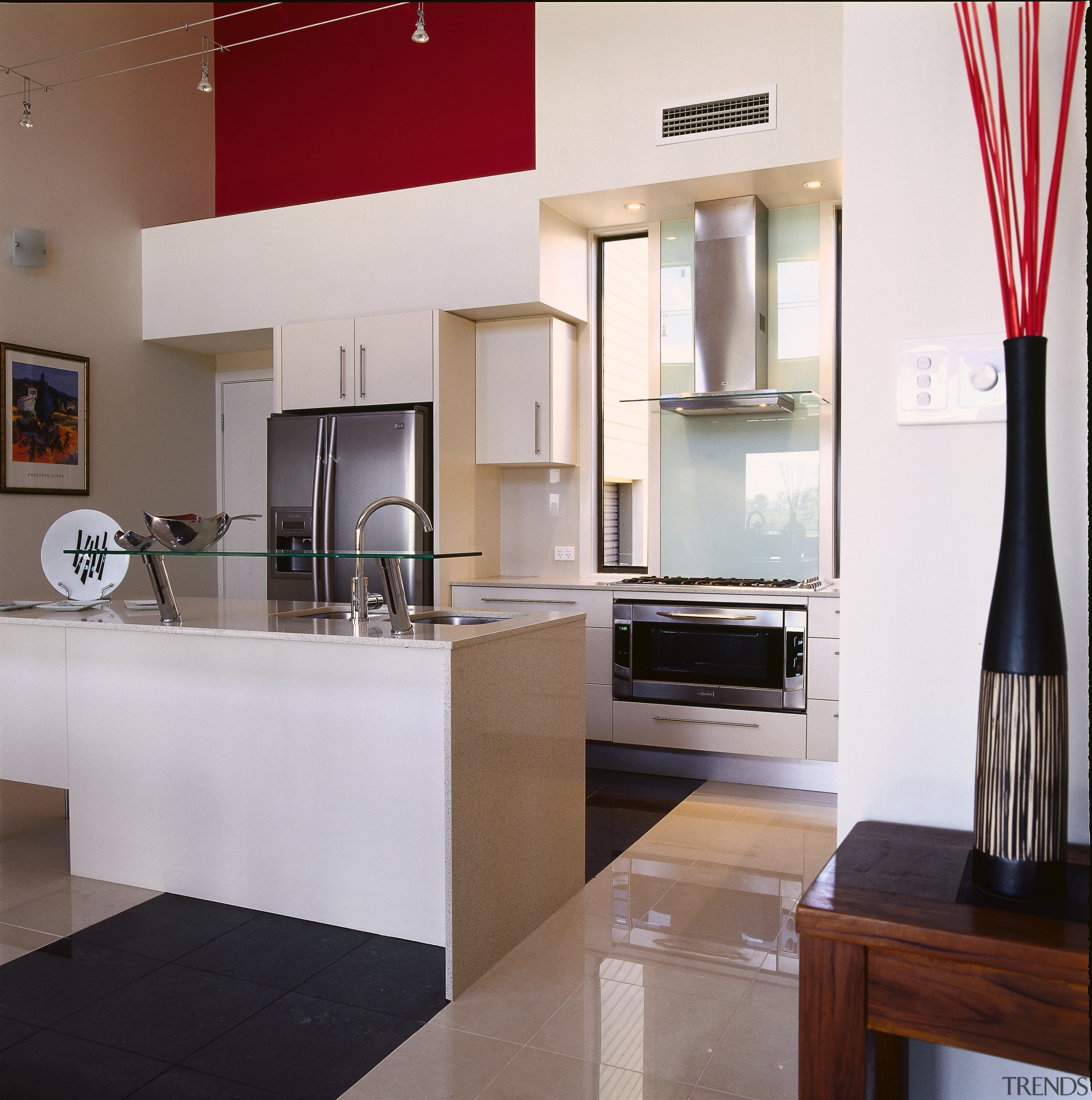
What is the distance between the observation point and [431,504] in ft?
14.8

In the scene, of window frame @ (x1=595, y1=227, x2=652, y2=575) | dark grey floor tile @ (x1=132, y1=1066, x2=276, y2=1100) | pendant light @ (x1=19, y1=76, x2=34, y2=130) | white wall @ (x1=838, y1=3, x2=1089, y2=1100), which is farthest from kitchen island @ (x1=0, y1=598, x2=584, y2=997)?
pendant light @ (x1=19, y1=76, x2=34, y2=130)

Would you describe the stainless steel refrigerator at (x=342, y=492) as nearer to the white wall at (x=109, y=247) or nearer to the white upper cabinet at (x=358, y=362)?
the white upper cabinet at (x=358, y=362)

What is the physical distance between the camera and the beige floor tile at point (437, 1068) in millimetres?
1793

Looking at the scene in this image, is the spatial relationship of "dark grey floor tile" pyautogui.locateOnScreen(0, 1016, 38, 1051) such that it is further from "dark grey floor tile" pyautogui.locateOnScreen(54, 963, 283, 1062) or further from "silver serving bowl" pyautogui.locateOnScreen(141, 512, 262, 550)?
"silver serving bowl" pyautogui.locateOnScreen(141, 512, 262, 550)

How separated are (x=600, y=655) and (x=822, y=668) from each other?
98 cm

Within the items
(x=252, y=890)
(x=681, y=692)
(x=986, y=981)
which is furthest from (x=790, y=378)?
(x=986, y=981)

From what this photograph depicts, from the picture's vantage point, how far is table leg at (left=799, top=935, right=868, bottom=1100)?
0.96 meters

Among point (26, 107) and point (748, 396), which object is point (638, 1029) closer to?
point (748, 396)

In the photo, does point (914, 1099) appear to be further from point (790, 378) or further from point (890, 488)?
point (790, 378)

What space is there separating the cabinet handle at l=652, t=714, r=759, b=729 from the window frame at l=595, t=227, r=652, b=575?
0.92m

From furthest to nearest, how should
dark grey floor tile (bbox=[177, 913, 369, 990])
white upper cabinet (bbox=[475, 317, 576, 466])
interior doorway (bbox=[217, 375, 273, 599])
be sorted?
interior doorway (bbox=[217, 375, 273, 599]) → white upper cabinet (bbox=[475, 317, 576, 466]) → dark grey floor tile (bbox=[177, 913, 369, 990])

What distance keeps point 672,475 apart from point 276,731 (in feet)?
8.93

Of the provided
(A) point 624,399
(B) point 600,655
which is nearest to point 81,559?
(B) point 600,655

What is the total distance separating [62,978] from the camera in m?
2.24
